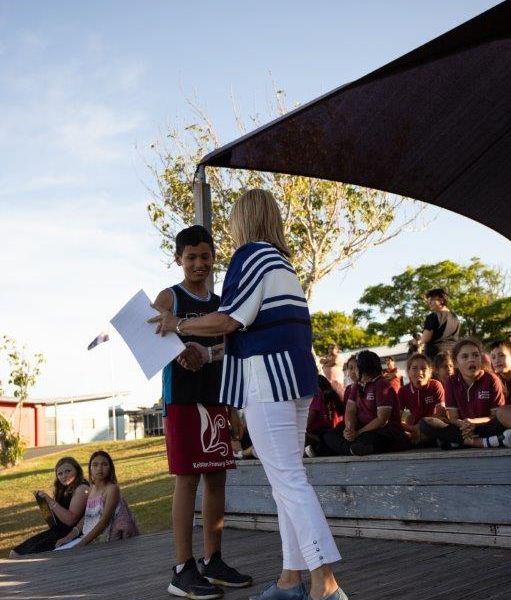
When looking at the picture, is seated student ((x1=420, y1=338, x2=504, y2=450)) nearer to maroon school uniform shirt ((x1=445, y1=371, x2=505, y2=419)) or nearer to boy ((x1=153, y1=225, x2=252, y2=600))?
maroon school uniform shirt ((x1=445, y1=371, x2=505, y2=419))

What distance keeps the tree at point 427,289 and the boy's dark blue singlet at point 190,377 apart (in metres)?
33.9

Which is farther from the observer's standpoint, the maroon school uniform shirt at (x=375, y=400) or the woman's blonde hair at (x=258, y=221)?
the maroon school uniform shirt at (x=375, y=400)

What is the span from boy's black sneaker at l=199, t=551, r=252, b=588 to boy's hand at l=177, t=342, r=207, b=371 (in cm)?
100

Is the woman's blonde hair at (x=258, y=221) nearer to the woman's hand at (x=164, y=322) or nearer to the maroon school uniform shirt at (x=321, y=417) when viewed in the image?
the woman's hand at (x=164, y=322)

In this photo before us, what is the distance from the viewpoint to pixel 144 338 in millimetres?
3451

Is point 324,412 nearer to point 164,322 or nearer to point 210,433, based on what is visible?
point 210,433

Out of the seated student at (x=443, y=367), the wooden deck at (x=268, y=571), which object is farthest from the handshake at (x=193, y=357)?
the seated student at (x=443, y=367)

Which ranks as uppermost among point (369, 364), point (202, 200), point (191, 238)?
point (202, 200)

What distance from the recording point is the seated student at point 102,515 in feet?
21.5

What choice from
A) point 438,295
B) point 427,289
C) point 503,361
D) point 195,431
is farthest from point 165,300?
point 427,289

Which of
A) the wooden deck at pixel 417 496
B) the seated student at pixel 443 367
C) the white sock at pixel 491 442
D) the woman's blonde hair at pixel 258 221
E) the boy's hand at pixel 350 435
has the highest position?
the woman's blonde hair at pixel 258 221

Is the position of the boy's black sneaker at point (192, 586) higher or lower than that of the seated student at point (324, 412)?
lower

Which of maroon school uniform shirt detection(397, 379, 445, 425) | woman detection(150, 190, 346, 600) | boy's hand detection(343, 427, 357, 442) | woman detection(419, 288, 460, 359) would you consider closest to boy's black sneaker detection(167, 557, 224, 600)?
woman detection(150, 190, 346, 600)

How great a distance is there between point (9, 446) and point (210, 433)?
2334cm
